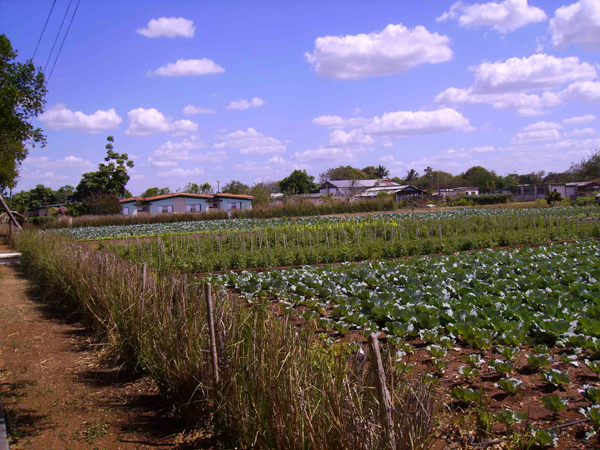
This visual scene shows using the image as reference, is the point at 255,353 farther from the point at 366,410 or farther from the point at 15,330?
the point at 15,330

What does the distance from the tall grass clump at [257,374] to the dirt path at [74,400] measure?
0.30m

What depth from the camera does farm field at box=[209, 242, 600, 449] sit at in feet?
15.0

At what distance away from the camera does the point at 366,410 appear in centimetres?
338

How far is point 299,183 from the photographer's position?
90312mm

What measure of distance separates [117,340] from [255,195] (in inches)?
2462

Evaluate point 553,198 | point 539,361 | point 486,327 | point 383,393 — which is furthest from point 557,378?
point 553,198

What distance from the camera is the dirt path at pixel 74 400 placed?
4762mm

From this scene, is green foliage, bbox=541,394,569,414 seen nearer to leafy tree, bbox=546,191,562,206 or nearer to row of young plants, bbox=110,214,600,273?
row of young plants, bbox=110,214,600,273

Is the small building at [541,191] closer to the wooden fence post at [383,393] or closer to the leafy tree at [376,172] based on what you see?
the leafy tree at [376,172]

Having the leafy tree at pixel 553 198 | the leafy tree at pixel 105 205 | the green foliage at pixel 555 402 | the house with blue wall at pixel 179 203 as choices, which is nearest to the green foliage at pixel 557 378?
the green foliage at pixel 555 402

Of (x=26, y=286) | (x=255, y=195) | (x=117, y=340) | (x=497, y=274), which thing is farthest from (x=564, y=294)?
(x=255, y=195)

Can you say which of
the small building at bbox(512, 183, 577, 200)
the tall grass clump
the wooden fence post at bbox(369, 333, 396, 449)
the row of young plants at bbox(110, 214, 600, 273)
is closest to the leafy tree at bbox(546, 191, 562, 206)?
the small building at bbox(512, 183, 577, 200)

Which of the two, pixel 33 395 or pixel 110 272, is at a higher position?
pixel 110 272

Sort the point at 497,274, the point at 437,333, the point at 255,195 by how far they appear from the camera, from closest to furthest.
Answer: the point at 437,333 → the point at 497,274 → the point at 255,195
